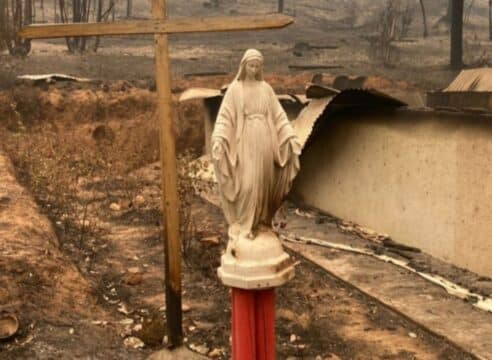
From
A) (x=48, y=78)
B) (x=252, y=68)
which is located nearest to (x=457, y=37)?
(x=48, y=78)

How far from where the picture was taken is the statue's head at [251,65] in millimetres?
4863

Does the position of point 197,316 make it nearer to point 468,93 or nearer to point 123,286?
point 123,286

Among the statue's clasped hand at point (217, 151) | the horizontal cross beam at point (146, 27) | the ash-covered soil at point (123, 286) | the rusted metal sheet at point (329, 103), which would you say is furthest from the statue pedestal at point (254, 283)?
the rusted metal sheet at point (329, 103)

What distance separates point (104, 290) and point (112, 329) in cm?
148

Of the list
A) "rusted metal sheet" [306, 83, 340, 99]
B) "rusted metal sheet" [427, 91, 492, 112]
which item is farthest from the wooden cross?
"rusted metal sheet" [427, 91, 492, 112]

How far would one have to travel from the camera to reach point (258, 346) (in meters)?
5.06

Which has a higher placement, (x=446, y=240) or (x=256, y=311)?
(x=256, y=311)

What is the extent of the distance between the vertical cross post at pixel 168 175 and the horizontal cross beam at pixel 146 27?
0.08 meters

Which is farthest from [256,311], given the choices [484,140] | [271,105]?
[484,140]

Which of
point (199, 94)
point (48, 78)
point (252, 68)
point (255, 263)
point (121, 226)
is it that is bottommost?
point (121, 226)

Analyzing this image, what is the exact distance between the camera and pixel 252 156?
4770mm

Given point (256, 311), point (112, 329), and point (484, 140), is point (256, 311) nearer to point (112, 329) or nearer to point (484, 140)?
point (112, 329)

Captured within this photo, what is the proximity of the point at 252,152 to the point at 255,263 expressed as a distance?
734mm

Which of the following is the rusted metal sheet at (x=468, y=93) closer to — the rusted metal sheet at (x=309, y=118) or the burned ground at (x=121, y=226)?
the rusted metal sheet at (x=309, y=118)
